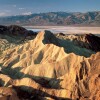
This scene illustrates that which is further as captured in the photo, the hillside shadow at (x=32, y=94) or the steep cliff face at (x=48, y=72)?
the hillside shadow at (x=32, y=94)

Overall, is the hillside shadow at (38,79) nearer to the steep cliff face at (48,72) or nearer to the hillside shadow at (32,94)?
the steep cliff face at (48,72)

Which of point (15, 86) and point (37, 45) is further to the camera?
point (37, 45)

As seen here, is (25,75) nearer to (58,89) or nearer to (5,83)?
(5,83)

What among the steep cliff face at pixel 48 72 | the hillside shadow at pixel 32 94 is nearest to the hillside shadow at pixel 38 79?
the steep cliff face at pixel 48 72

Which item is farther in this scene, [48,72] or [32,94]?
[48,72]

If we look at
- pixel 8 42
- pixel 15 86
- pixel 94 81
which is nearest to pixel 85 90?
pixel 94 81

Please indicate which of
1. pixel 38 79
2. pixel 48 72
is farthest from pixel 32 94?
pixel 48 72

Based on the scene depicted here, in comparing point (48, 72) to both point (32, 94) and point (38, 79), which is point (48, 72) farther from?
point (32, 94)

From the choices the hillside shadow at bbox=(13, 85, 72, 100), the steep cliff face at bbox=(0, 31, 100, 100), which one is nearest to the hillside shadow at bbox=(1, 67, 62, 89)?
the steep cliff face at bbox=(0, 31, 100, 100)
